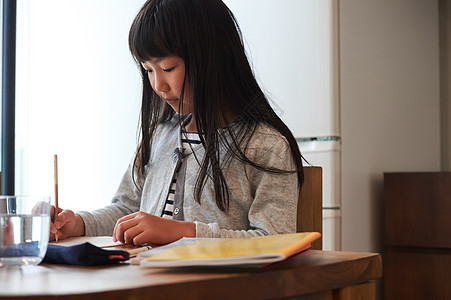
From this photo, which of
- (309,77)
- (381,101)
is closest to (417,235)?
(381,101)

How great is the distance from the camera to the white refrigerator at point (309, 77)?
223cm

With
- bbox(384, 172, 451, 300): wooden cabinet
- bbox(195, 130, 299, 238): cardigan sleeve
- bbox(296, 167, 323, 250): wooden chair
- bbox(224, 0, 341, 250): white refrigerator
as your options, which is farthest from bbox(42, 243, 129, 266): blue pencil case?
bbox(384, 172, 451, 300): wooden cabinet

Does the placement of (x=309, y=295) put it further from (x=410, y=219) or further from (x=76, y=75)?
(x=76, y=75)

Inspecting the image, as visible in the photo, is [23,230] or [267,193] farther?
[267,193]

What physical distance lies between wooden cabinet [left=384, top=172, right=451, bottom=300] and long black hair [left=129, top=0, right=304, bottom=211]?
45.8 inches

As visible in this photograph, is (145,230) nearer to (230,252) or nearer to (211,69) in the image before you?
(230,252)

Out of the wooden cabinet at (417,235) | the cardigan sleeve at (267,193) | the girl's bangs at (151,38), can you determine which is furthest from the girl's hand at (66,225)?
the wooden cabinet at (417,235)

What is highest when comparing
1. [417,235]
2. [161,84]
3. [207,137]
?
[161,84]

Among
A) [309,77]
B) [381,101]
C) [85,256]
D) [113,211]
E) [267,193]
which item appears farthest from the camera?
[381,101]

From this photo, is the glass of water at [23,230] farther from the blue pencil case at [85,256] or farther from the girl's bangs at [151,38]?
the girl's bangs at [151,38]

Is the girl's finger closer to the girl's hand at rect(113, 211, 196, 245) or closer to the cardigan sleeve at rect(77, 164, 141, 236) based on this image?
the girl's hand at rect(113, 211, 196, 245)

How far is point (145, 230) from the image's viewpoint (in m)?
0.99

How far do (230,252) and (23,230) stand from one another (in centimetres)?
26

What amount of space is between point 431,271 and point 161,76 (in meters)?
1.46
